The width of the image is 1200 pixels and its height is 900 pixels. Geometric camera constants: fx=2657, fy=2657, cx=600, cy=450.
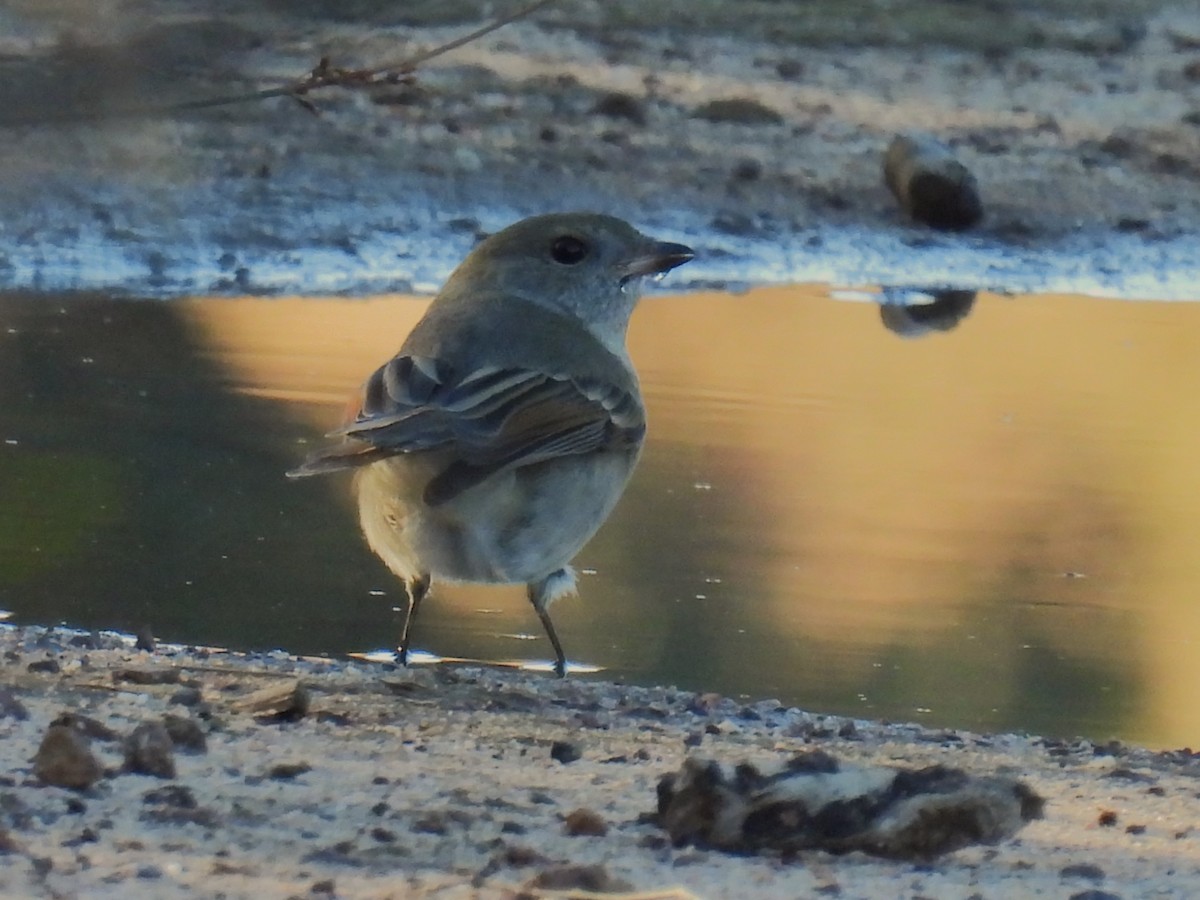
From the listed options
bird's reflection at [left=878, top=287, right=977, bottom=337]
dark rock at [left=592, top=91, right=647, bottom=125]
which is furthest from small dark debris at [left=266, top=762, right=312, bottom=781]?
dark rock at [left=592, top=91, right=647, bottom=125]

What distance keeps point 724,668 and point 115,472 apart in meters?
2.86

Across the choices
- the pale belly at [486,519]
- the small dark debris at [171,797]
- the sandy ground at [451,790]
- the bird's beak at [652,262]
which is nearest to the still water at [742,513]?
the pale belly at [486,519]

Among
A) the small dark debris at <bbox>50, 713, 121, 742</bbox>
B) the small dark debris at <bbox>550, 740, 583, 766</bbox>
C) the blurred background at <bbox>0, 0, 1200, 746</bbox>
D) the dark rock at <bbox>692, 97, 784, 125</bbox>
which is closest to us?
the small dark debris at <bbox>50, 713, 121, 742</bbox>

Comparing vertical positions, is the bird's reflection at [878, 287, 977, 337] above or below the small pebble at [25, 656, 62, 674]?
below

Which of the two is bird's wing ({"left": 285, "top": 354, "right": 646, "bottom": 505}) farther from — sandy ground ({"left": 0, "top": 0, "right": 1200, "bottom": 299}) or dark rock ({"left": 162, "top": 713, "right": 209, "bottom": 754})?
sandy ground ({"left": 0, "top": 0, "right": 1200, "bottom": 299})

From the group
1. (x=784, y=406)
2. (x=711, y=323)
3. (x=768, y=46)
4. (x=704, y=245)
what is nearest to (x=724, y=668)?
(x=784, y=406)

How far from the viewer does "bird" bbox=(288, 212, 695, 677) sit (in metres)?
6.61

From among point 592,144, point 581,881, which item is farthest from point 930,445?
point 581,881

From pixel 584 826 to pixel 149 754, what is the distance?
0.84 m

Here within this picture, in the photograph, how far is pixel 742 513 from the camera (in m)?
9.53

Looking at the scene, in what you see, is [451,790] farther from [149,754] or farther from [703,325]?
[703,325]

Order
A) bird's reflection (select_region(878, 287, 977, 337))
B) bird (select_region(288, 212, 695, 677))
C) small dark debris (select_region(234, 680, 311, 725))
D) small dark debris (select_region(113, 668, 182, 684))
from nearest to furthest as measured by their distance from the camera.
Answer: small dark debris (select_region(234, 680, 311, 725)), small dark debris (select_region(113, 668, 182, 684)), bird (select_region(288, 212, 695, 677)), bird's reflection (select_region(878, 287, 977, 337))

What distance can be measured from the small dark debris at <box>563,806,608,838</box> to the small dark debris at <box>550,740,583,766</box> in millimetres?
774

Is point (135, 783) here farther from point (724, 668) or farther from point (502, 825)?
point (724, 668)
